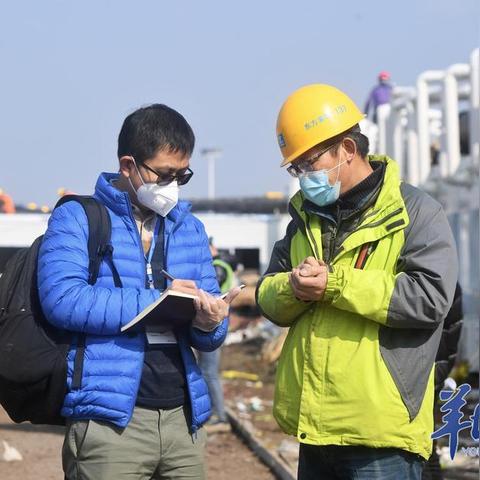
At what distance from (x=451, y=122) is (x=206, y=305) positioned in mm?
9413

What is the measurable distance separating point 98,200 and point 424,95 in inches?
401

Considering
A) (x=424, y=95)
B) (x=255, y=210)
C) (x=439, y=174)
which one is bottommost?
(x=255, y=210)

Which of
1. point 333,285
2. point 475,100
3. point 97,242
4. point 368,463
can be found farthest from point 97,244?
point 475,100

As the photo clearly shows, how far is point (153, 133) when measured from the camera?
399 cm

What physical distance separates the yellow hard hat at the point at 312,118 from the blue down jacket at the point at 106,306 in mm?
610

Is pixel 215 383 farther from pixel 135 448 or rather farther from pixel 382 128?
pixel 382 128

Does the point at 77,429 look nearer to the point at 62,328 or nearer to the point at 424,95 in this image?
the point at 62,328

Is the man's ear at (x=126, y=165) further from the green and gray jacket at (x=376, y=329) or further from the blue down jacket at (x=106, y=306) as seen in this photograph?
the green and gray jacket at (x=376, y=329)

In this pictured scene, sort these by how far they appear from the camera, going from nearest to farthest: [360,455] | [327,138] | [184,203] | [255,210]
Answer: [360,455] < [327,138] < [184,203] < [255,210]

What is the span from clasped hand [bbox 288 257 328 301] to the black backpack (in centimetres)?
69

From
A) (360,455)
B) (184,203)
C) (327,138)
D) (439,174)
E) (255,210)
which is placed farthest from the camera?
(255,210)

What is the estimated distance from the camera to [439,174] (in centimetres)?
1334

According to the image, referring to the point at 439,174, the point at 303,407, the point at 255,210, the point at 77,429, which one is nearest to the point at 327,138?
the point at 303,407

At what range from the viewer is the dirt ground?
8.26m
